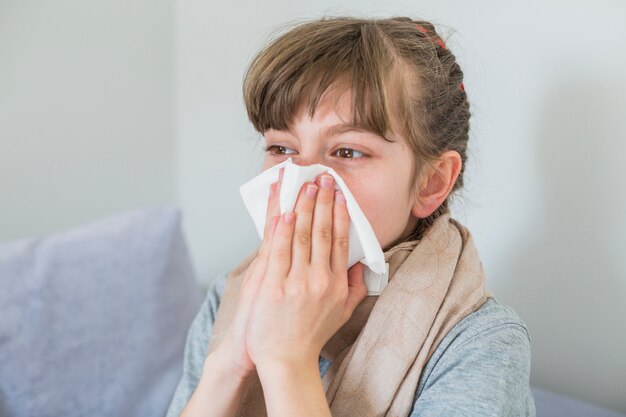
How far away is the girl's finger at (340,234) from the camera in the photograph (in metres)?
0.83

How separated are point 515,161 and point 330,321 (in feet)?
1.89

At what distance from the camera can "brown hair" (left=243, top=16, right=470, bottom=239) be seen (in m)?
0.86

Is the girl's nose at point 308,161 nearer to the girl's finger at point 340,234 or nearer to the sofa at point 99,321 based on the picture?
the girl's finger at point 340,234

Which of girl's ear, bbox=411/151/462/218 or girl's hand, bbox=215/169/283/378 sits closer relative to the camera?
girl's hand, bbox=215/169/283/378

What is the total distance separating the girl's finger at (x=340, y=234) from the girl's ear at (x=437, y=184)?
161mm

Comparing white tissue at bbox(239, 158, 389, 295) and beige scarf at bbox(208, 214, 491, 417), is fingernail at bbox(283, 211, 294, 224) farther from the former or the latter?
beige scarf at bbox(208, 214, 491, 417)

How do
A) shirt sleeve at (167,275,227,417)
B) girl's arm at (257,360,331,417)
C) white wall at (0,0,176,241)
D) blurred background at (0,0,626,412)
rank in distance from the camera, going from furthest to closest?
white wall at (0,0,176,241) < blurred background at (0,0,626,412) < shirt sleeve at (167,275,227,417) < girl's arm at (257,360,331,417)

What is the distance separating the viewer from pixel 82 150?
5.58ft

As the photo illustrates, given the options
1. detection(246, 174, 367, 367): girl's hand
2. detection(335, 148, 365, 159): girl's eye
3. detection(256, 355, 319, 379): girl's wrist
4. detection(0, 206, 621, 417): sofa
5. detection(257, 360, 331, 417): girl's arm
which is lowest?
detection(0, 206, 621, 417): sofa

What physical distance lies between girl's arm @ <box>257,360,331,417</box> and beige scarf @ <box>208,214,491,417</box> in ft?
0.30

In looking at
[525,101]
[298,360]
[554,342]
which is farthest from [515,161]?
[298,360]

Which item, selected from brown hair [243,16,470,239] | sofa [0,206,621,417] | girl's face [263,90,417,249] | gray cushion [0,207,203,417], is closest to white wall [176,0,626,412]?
sofa [0,206,621,417]

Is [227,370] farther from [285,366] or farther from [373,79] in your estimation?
[373,79]

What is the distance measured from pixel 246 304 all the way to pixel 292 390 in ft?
0.42
